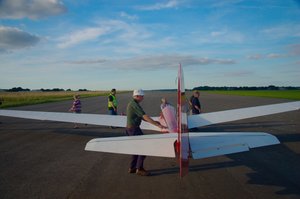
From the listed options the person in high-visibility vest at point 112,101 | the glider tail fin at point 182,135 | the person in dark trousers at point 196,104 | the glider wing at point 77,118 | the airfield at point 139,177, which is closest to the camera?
the glider tail fin at point 182,135

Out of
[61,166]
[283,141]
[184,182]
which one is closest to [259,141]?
[184,182]

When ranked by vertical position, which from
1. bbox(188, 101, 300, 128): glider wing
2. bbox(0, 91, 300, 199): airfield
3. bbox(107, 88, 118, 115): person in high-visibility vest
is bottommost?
bbox(0, 91, 300, 199): airfield

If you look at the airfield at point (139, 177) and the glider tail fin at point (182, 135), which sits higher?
the glider tail fin at point (182, 135)

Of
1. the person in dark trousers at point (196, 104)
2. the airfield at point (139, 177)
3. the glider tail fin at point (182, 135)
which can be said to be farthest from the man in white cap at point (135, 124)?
the person in dark trousers at point (196, 104)

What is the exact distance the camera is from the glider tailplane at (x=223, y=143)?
4473mm

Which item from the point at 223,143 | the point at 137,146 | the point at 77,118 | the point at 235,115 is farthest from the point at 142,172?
the point at 235,115

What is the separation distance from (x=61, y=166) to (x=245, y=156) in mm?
4796

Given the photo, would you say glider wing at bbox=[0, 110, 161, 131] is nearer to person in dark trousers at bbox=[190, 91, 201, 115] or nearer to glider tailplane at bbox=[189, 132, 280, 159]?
person in dark trousers at bbox=[190, 91, 201, 115]

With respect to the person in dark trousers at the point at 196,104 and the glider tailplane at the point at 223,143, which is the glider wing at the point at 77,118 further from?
the glider tailplane at the point at 223,143

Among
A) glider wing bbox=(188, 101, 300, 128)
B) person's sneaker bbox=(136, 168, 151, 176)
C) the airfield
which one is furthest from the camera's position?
glider wing bbox=(188, 101, 300, 128)

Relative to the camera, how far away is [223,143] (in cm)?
461

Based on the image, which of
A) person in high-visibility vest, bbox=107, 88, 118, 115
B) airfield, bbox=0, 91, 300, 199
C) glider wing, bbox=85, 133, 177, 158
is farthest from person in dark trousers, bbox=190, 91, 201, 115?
glider wing, bbox=85, 133, 177, 158

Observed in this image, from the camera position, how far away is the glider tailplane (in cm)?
447

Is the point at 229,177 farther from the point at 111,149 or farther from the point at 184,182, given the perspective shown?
the point at 111,149
